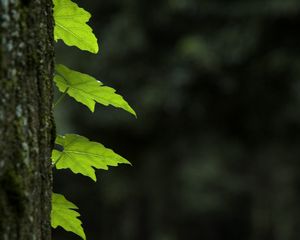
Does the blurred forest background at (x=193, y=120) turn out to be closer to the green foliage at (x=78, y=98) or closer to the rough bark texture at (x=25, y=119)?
the green foliage at (x=78, y=98)

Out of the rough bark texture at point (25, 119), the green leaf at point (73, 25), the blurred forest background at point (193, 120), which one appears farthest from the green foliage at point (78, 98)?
the blurred forest background at point (193, 120)

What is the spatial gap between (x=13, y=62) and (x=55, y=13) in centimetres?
39

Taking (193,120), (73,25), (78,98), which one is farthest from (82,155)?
(193,120)

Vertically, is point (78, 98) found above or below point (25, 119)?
above

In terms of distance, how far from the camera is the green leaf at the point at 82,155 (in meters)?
1.59

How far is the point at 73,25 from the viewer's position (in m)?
1.59

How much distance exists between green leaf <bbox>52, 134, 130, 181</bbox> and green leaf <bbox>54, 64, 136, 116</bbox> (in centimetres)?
9

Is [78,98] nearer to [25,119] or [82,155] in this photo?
[82,155]

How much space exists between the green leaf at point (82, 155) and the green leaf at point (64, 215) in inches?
3.3

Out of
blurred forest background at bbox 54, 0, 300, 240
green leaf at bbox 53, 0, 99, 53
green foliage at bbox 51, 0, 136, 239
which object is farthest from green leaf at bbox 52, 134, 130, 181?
blurred forest background at bbox 54, 0, 300, 240

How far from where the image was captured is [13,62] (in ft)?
3.97

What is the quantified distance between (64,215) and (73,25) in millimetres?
448

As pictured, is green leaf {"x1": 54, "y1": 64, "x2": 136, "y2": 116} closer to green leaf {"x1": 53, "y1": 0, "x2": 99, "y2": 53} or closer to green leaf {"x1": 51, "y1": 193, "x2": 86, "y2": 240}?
green leaf {"x1": 53, "y1": 0, "x2": 99, "y2": 53}

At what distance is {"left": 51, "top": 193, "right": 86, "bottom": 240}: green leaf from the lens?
158 cm
